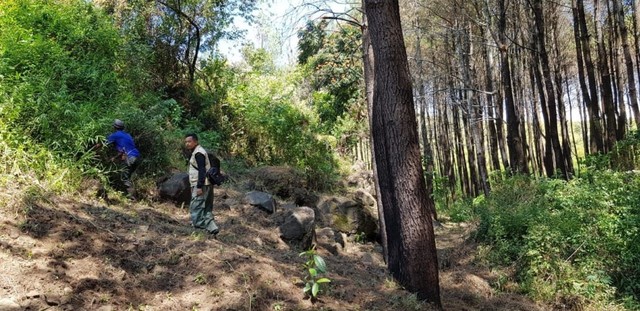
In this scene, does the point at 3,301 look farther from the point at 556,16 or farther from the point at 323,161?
the point at 556,16

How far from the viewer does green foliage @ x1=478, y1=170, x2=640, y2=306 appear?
691 cm

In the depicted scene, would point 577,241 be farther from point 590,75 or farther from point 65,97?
point 65,97

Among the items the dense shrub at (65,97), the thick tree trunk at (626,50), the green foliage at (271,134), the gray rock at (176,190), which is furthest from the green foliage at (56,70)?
the thick tree trunk at (626,50)

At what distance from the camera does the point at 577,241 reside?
751 centimetres

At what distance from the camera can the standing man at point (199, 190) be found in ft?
22.7

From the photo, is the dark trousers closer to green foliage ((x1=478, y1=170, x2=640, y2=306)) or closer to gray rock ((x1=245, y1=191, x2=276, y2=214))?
gray rock ((x1=245, y1=191, x2=276, y2=214))

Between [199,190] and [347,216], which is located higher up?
[199,190]

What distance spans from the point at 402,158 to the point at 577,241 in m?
4.04

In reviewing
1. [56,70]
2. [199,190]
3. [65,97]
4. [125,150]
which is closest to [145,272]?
[199,190]

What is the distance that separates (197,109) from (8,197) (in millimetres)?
9761

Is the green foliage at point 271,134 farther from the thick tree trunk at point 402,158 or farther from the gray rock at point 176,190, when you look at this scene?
the thick tree trunk at point 402,158

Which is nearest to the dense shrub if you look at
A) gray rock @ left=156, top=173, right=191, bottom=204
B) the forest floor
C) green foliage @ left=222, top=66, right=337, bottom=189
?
gray rock @ left=156, top=173, right=191, bottom=204

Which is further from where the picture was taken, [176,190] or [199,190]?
[176,190]

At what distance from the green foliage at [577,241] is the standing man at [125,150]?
6919mm
